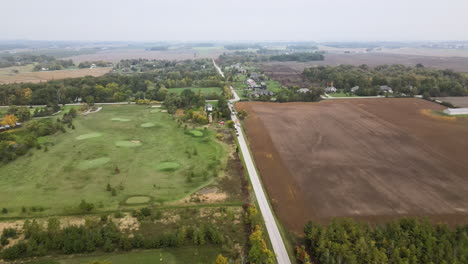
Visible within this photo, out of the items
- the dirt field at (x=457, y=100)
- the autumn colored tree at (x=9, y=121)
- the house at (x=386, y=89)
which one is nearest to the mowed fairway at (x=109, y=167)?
the autumn colored tree at (x=9, y=121)

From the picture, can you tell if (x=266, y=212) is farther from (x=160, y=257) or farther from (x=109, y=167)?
(x=109, y=167)

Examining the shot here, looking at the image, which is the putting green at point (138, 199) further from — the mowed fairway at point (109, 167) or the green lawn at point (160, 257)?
the green lawn at point (160, 257)

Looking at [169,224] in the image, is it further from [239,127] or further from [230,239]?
[239,127]

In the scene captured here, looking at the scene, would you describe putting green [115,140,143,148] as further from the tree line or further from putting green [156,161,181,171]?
the tree line

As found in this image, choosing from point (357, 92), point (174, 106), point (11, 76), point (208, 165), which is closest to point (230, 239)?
point (208, 165)

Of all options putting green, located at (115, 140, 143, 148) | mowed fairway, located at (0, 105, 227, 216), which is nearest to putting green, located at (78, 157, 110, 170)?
mowed fairway, located at (0, 105, 227, 216)

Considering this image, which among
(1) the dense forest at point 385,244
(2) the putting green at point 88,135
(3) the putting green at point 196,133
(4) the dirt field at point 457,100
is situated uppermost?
(4) the dirt field at point 457,100

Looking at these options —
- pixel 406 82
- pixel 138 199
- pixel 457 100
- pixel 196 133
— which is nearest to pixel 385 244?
pixel 138 199
